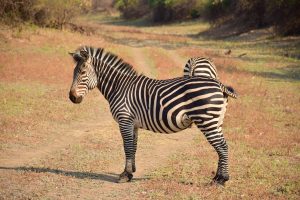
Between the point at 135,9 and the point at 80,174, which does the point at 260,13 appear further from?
the point at 80,174

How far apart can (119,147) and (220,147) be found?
390cm

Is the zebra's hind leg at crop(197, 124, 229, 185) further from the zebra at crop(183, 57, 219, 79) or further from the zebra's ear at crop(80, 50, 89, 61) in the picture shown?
the zebra at crop(183, 57, 219, 79)

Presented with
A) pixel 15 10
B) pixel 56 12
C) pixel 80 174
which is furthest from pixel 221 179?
pixel 56 12

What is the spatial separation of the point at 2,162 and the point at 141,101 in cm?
355

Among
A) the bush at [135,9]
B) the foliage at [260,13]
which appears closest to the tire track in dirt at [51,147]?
the foliage at [260,13]

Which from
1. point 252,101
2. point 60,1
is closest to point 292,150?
point 252,101

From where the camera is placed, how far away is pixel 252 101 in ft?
59.8

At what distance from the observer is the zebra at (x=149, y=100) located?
855 centimetres

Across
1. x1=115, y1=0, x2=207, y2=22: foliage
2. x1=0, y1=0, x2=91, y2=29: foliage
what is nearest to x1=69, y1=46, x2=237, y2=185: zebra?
x1=0, y1=0, x2=91, y2=29: foliage

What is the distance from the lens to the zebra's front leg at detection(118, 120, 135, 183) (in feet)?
29.6

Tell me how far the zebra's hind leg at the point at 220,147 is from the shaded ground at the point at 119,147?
0.23 meters

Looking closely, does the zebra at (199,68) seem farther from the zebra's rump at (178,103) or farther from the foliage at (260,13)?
the foliage at (260,13)

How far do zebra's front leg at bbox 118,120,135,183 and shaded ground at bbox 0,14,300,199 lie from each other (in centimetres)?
17

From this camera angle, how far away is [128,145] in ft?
29.9
